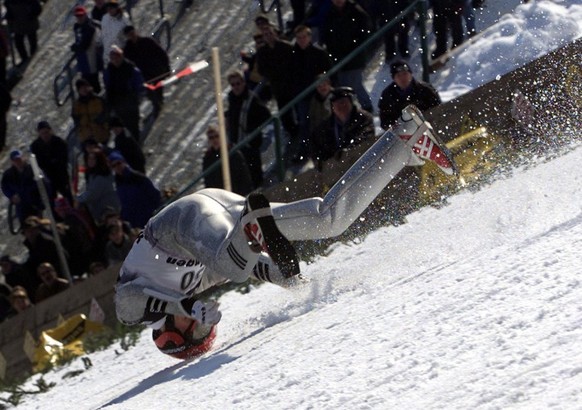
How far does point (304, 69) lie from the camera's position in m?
14.3

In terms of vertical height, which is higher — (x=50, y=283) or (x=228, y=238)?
(x=228, y=238)

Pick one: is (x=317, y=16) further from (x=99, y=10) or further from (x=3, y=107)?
(x=3, y=107)

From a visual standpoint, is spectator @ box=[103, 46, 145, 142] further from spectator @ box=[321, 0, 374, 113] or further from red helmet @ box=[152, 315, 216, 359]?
red helmet @ box=[152, 315, 216, 359]

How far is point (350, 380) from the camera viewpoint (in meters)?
6.94

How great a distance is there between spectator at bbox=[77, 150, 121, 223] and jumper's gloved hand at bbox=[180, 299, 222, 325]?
6.50 metres

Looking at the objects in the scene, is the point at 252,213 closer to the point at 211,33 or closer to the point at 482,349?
the point at 482,349

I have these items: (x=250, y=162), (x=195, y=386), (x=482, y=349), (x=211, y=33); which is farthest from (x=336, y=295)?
(x=211, y=33)

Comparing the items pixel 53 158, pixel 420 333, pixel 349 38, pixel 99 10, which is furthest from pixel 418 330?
pixel 99 10

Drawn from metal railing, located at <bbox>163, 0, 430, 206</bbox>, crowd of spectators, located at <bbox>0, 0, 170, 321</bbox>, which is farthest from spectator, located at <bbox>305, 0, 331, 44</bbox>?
crowd of spectators, located at <bbox>0, 0, 170, 321</bbox>

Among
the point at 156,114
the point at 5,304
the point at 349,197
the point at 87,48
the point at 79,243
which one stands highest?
the point at 349,197

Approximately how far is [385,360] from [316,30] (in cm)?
888

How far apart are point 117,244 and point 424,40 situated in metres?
3.54

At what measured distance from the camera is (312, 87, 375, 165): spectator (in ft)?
42.3

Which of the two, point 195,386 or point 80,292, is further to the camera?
point 80,292
